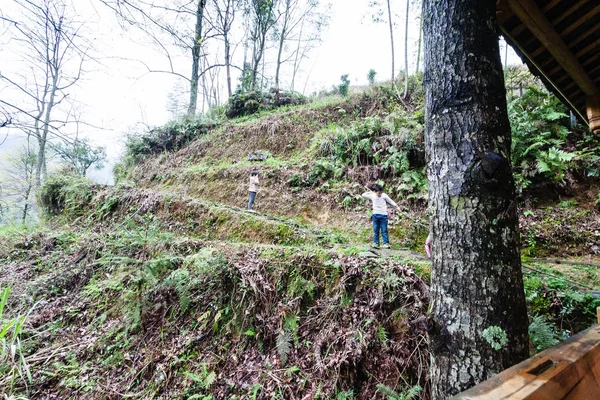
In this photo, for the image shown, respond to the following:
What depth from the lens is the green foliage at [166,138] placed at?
48.6ft

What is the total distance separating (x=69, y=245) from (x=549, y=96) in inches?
596

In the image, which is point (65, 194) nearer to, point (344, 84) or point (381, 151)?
point (381, 151)

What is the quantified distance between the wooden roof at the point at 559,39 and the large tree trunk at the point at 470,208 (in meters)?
1.06

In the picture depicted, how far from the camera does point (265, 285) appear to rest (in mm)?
4129

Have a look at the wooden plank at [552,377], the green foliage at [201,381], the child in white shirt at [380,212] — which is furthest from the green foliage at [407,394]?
the child in white shirt at [380,212]

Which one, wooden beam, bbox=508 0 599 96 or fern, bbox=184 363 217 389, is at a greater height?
wooden beam, bbox=508 0 599 96

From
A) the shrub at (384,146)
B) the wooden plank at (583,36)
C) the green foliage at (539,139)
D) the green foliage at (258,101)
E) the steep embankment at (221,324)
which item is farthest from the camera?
the green foliage at (258,101)

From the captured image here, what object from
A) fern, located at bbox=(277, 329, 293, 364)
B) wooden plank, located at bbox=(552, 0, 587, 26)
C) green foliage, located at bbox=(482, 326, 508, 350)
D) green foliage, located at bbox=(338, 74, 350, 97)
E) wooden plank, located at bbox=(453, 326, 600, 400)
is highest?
green foliage, located at bbox=(338, 74, 350, 97)

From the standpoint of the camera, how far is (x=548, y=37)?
9.07 ft

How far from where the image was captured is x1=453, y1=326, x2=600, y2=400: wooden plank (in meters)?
0.64

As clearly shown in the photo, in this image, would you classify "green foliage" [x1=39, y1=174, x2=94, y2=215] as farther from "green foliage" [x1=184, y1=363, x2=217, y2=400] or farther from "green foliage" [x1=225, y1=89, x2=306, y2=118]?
"green foliage" [x1=184, y1=363, x2=217, y2=400]

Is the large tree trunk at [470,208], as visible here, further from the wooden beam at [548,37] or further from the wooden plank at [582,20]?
the wooden plank at [582,20]

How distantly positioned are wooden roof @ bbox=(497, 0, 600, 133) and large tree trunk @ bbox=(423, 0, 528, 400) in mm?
1056

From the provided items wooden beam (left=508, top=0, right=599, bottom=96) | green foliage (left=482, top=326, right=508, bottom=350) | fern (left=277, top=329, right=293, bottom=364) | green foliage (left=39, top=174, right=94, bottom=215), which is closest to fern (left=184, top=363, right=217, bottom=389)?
fern (left=277, top=329, right=293, bottom=364)
